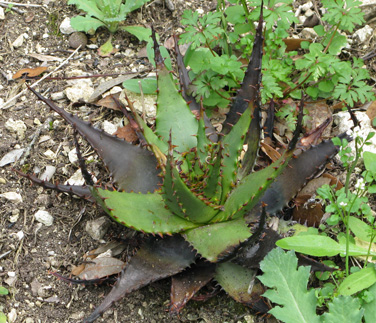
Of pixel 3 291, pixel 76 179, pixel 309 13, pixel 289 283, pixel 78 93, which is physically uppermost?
pixel 309 13

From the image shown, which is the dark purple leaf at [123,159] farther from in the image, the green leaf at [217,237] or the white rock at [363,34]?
the white rock at [363,34]

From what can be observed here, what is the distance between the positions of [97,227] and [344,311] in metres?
1.34

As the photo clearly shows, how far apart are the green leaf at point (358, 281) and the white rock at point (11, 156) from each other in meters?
2.00

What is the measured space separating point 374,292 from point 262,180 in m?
0.75

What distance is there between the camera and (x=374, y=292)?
2275 millimetres

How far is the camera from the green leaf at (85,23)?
3447 mm

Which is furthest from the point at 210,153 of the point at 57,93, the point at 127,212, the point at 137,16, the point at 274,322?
the point at 137,16

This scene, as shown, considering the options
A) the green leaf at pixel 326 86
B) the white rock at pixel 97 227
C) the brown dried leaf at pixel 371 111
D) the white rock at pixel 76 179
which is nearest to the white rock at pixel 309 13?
the green leaf at pixel 326 86

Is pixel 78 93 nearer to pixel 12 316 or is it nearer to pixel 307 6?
pixel 12 316

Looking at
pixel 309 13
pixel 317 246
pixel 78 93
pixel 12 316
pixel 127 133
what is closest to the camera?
pixel 317 246

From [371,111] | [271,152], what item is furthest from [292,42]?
[271,152]

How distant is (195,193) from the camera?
219 cm

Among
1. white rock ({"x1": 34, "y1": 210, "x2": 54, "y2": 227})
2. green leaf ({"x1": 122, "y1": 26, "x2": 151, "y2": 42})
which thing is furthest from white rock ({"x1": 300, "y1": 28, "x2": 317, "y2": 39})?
white rock ({"x1": 34, "y1": 210, "x2": 54, "y2": 227})

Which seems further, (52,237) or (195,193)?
(52,237)
